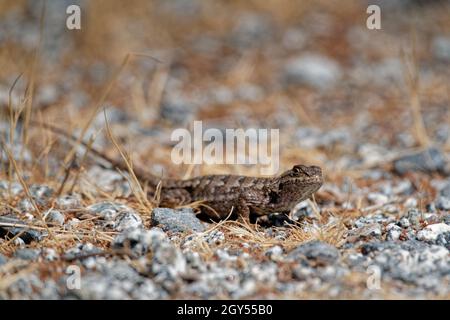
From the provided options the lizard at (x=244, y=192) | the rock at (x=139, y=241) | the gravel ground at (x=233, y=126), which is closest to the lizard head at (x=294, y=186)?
the lizard at (x=244, y=192)

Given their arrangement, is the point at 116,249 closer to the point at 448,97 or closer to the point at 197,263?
the point at 197,263

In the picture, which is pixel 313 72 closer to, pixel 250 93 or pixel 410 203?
pixel 250 93

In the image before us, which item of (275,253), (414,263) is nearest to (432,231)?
(414,263)

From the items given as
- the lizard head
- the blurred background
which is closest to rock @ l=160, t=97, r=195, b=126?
the blurred background

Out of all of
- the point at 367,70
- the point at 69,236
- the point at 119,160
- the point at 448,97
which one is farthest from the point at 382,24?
the point at 69,236

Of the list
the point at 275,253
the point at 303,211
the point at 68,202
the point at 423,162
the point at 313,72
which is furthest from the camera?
the point at 313,72

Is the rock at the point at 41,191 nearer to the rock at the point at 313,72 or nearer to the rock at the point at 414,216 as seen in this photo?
the rock at the point at 414,216
